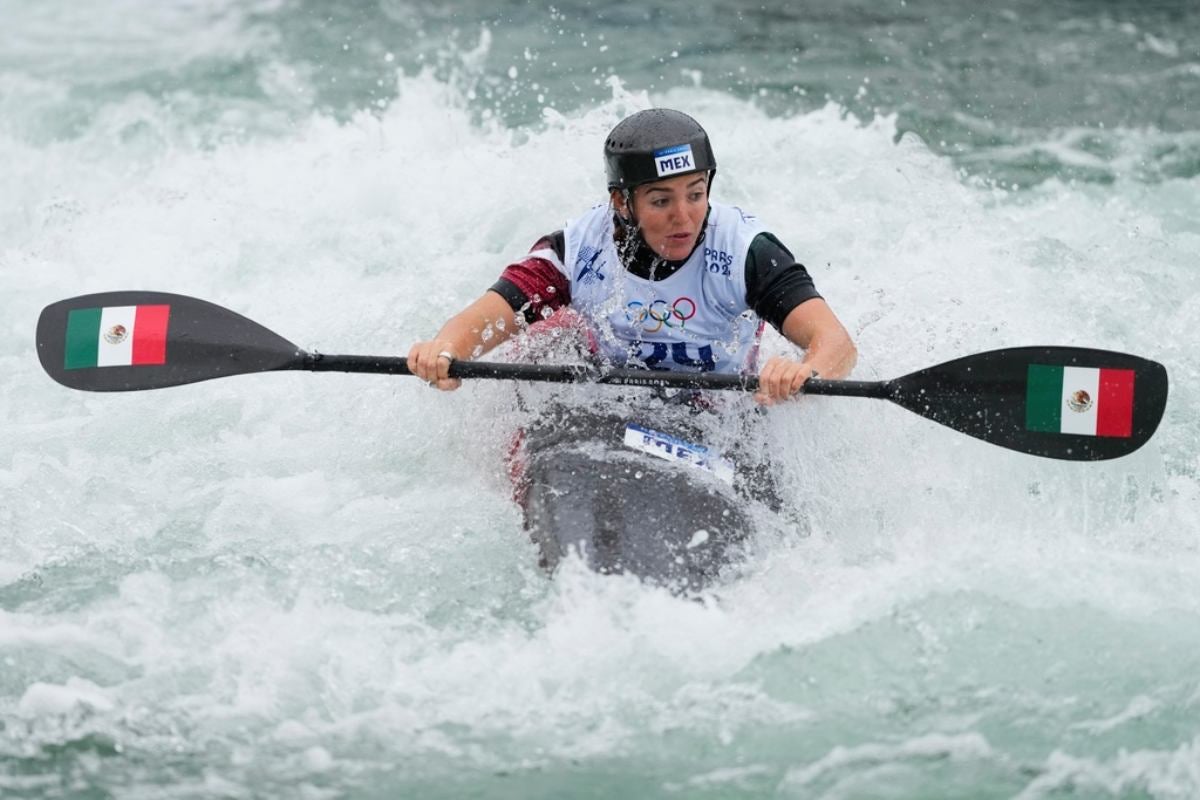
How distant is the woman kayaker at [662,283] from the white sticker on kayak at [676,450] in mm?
298

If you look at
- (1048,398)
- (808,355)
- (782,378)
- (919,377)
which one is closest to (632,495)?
(782,378)

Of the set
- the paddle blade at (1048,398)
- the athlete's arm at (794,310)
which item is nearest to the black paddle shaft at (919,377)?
the paddle blade at (1048,398)

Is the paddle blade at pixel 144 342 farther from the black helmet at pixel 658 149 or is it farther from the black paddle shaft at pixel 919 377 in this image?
the black helmet at pixel 658 149

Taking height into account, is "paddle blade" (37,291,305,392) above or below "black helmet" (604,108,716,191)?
below

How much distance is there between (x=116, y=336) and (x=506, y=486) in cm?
130

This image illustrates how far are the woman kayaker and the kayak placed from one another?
26 cm

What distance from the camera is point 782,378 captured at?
391 centimetres

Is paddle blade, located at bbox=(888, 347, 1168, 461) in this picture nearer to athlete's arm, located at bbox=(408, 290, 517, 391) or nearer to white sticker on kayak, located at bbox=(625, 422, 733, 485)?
white sticker on kayak, located at bbox=(625, 422, 733, 485)

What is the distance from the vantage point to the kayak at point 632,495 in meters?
3.82

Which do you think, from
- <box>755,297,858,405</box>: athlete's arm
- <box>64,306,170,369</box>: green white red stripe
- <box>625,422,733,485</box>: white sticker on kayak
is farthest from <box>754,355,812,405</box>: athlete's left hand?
<box>64,306,170,369</box>: green white red stripe

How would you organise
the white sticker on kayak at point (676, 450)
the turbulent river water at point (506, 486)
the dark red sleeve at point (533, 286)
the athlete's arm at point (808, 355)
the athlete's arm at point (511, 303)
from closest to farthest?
1. the turbulent river water at point (506, 486)
2. the athlete's arm at point (808, 355)
3. the white sticker on kayak at point (676, 450)
4. the athlete's arm at point (511, 303)
5. the dark red sleeve at point (533, 286)

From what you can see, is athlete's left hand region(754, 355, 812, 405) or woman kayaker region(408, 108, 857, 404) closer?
athlete's left hand region(754, 355, 812, 405)

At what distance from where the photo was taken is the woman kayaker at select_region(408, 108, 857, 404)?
162 inches

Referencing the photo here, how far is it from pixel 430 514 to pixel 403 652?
83 centimetres
